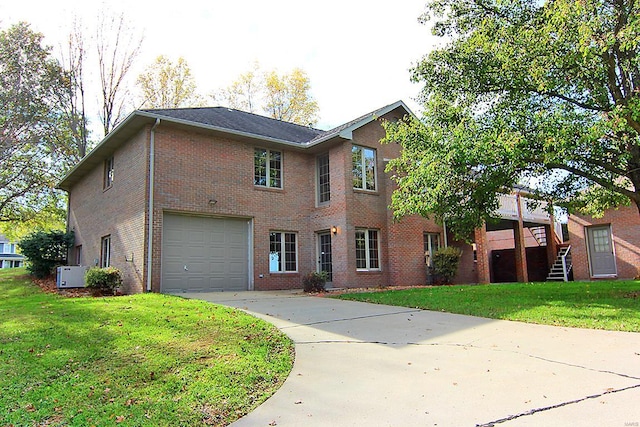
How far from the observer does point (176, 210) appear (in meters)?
13.0

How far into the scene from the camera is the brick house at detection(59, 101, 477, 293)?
42.5ft

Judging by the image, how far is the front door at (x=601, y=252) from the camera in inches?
730

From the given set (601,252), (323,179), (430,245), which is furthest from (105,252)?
(601,252)

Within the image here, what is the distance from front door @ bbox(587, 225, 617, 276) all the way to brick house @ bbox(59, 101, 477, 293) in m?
6.33

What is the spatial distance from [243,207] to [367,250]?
15.7 ft

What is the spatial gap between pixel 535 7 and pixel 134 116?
10.9 meters

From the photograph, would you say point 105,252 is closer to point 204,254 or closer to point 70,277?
point 70,277

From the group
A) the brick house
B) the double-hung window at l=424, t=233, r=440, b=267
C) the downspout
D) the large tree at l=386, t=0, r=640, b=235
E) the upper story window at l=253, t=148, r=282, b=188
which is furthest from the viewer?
the double-hung window at l=424, t=233, r=440, b=267

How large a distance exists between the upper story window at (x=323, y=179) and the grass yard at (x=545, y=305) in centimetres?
521

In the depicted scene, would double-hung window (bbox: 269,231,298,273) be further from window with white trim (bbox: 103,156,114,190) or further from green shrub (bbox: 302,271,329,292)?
window with white trim (bbox: 103,156,114,190)

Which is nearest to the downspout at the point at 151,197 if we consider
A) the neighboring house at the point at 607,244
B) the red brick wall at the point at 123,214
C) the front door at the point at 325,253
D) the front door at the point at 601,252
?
the red brick wall at the point at 123,214

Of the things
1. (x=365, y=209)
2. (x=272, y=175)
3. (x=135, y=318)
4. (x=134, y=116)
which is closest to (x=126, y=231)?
(x=134, y=116)

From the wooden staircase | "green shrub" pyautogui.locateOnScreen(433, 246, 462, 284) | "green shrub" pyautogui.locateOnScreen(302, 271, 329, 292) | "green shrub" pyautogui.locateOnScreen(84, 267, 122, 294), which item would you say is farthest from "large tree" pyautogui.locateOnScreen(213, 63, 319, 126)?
"green shrub" pyautogui.locateOnScreen(84, 267, 122, 294)

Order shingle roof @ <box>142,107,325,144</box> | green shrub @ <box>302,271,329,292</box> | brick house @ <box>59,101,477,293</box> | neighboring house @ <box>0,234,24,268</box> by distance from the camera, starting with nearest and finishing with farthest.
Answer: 1. brick house @ <box>59,101,477,293</box>
2. green shrub @ <box>302,271,329,292</box>
3. shingle roof @ <box>142,107,325,144</box>
4. neighboring house @ <box>0,234,24,268</box>
